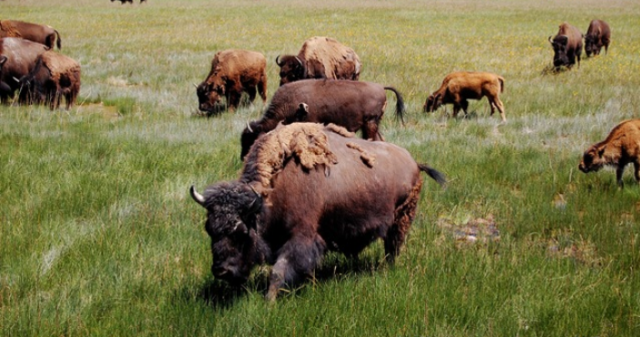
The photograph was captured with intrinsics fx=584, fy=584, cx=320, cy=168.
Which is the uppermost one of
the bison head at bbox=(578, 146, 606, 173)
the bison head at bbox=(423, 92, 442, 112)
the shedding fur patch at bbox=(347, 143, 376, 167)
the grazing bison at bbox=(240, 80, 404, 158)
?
the shedding fur patch at bbox=(347, 143, 376, 167)

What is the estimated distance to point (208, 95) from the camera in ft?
42.4

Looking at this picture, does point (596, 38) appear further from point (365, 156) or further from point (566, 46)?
point (365, 156)

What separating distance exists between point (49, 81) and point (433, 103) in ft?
27.7

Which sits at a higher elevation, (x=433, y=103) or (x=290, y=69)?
(x=290, y=69)

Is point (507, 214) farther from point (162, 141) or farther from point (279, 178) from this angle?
point (162, 141)

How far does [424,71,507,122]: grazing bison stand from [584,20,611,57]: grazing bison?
49.6 feet

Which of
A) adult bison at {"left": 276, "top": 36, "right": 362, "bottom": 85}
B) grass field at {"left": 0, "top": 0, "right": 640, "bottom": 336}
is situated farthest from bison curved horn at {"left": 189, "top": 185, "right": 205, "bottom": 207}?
adult bison at {"left": 276, "top": 36, "right": 362, "bottom": 85}

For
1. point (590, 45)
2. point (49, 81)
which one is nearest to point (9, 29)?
point (49, 81)

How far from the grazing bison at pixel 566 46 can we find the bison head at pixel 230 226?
58.6 ft

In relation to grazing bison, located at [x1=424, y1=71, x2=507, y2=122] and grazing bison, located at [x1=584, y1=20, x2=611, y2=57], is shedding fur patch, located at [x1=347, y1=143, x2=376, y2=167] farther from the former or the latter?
grazing bison, located at [x1=584, y1=20, x2=611, y2=57]

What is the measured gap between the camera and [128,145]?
9.03 metres

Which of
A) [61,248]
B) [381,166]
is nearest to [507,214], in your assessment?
[381,166]

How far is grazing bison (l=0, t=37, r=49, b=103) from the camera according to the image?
1306 centimetres

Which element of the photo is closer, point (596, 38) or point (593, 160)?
point (593, 160)
